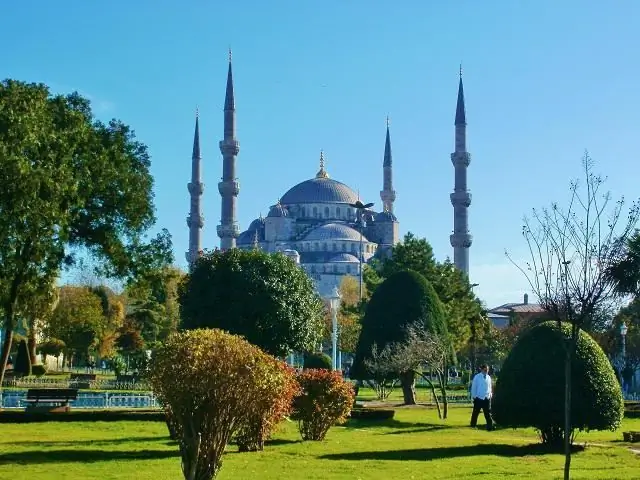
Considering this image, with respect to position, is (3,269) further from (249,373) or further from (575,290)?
(575,290)

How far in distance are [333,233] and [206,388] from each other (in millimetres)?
118503

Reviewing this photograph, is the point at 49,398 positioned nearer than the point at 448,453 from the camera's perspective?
No

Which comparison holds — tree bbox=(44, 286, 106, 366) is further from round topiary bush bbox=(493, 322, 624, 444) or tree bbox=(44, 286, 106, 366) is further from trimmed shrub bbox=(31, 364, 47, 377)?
round topiary bush bbox=(493, 322, 624, 444)

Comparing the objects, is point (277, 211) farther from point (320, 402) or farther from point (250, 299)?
point (320, 402)

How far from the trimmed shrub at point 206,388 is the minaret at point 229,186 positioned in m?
92.4

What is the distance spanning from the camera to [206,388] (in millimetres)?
12438

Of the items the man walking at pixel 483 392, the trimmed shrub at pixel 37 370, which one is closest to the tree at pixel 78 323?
the trimmed shrub at pixel 37 370

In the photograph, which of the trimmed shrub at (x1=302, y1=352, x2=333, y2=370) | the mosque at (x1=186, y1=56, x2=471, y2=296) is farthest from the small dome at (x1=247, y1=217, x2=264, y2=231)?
the trimmed shrub at (x1=302, y1=352, x2=333, y2=370)

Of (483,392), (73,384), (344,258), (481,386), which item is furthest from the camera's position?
(344,258)

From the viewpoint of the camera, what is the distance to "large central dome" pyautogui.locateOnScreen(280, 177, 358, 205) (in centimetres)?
13938

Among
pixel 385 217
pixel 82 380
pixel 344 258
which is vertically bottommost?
pixel 82 380

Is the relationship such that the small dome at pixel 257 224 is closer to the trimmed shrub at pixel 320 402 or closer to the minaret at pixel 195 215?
the minaret at pixel 195 215

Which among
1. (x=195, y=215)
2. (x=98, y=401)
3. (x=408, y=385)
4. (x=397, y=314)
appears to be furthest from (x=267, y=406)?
(x=195, y=215)

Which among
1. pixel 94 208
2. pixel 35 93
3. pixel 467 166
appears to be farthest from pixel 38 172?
pixel 467 166
